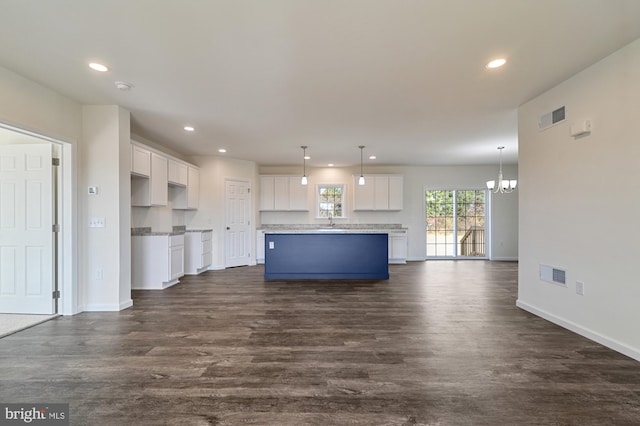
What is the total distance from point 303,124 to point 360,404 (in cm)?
364

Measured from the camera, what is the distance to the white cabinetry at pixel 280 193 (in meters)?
7.61

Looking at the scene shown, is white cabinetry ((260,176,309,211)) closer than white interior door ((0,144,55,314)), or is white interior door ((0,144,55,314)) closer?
white interior door ((0,144,55,314))

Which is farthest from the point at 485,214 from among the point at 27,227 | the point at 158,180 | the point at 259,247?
the point at 27,227

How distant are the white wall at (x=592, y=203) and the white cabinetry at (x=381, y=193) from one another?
4.08m

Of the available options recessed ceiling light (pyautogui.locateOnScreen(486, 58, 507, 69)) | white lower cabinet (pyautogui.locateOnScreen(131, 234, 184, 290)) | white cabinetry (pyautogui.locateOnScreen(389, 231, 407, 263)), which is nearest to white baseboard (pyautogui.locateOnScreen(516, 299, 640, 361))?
recessed ceiling light (pyautogui.locateOnScreen(486, 58, 507, 69))

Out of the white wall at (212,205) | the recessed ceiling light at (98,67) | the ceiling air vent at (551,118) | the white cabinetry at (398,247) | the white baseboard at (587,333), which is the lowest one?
the white baseboard at (587,333)

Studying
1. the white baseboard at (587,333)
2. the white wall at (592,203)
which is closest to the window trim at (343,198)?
the white wall at (592,203)

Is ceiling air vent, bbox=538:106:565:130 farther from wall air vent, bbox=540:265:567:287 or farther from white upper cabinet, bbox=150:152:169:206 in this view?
white upper cabinet, bbox=150:152:169:206

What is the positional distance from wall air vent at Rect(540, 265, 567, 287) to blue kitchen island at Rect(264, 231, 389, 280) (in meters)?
2.55

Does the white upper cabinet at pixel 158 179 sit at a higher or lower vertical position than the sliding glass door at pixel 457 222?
higher

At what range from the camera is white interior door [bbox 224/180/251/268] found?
6.63 m

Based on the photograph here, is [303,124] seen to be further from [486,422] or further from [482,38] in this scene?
[486,422]

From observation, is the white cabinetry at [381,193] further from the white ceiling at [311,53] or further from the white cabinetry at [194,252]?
the white cabinetry at [194,252]

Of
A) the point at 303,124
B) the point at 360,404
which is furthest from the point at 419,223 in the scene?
the point at 360,404
